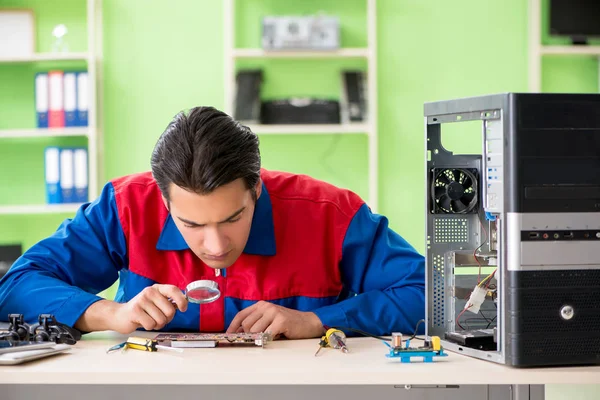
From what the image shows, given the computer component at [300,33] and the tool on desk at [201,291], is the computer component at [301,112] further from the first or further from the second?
the tool on desk at [201,291]

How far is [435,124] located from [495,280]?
0.31 meters

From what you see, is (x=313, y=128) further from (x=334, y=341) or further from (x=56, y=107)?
(x=334, y=341)

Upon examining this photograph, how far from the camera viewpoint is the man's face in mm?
1590

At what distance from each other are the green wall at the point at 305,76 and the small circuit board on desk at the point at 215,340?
2.76 metres

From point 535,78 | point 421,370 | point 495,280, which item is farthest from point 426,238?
point 535,78

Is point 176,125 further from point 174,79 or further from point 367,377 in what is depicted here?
point 174,79

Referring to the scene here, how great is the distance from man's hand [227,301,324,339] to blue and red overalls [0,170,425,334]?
16cm

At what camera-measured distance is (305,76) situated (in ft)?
13.8

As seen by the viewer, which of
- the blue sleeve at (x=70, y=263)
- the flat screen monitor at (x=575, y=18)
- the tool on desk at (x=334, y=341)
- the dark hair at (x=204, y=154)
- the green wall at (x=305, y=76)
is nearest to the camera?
the tool on desk at (x=334, y=341)

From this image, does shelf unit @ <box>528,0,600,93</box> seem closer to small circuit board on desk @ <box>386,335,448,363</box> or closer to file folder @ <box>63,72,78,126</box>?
file folder @ <box>63,72,78,126</box>

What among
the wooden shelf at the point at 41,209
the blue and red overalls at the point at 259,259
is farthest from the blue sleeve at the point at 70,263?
the wooden shelf at the point at 41,209

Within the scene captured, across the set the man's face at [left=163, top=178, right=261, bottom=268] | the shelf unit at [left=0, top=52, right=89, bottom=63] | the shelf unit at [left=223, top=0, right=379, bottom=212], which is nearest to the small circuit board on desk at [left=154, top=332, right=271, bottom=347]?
the man's face at [left=163, top=178, right=261, bottom=268]

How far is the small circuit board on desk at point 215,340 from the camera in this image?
148 centimetres

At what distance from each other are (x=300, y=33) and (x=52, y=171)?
1451 mm
